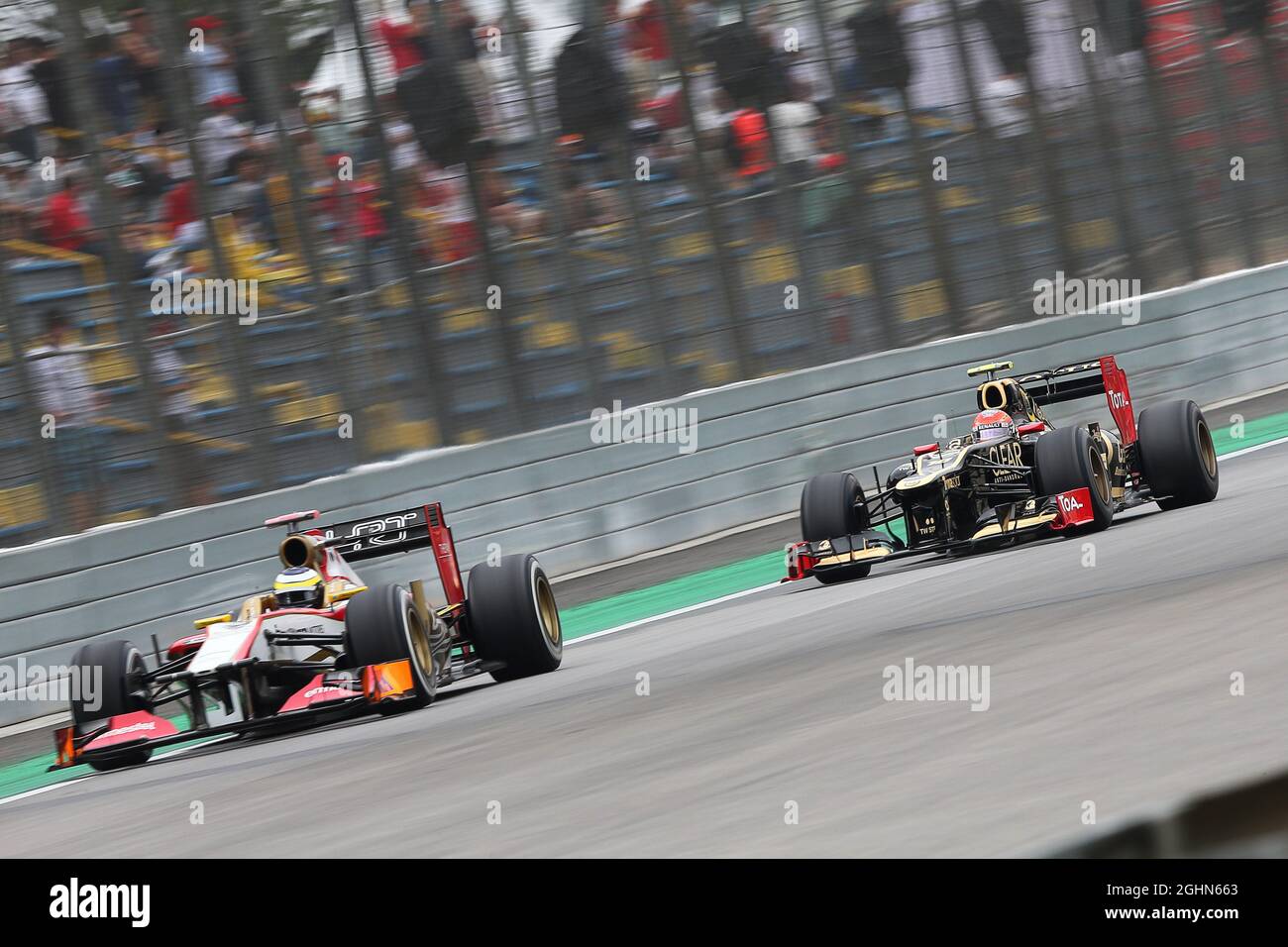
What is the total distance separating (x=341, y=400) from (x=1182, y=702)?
1080 cm

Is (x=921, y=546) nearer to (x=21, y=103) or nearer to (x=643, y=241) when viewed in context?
(x=643, y=241)

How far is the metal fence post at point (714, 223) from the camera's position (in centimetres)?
1769

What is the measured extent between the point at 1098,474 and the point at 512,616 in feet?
14.8

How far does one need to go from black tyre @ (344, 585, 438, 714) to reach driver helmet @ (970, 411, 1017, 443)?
5057 mm

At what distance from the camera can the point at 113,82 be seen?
48.5 ft

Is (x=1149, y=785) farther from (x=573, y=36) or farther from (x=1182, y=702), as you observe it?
(x=573, y=36)

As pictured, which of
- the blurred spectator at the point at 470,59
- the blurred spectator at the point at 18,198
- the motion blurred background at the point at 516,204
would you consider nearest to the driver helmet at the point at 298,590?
the motion blurred background at the point at 516,204

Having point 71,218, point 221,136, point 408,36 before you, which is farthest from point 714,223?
point 71,218

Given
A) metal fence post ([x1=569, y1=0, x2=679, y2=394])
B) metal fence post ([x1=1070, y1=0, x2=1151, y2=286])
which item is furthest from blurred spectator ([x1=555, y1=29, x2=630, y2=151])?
metal fence post ([x1=1070, y1=0, x2=1151, y2=286])

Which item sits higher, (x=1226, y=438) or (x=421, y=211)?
(x=421, y=211)

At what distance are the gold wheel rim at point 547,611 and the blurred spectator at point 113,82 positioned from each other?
6.62 metres

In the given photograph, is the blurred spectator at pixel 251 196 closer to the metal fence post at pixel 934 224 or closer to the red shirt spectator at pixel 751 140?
the red shirt spectator at pixel 751 140

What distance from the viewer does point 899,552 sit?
1266cm

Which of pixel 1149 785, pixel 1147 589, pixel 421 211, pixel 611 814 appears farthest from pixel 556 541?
pixel 1149 785
